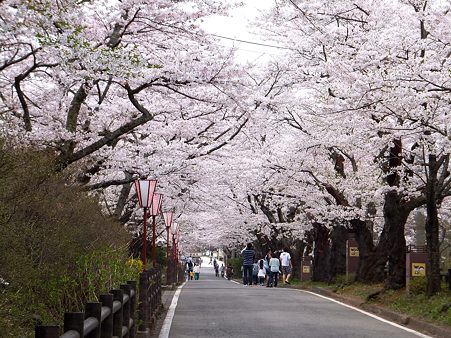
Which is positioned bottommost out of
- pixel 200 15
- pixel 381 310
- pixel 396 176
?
pixel 381 310

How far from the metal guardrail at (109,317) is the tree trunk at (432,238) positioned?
7.29m

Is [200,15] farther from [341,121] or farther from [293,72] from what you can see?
[293,72]

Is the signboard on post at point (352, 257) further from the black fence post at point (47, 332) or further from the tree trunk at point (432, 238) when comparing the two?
the black fence post at point (47, 332)

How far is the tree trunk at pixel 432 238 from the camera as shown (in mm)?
17031

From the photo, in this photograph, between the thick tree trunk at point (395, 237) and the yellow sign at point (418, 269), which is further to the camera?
the thick tree trunk at point (395, 237)

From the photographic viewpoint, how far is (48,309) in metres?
8.66

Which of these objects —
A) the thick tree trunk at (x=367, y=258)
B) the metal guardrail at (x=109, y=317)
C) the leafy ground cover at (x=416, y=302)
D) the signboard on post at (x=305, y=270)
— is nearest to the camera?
the metal guardrail at (x=109, y=317)

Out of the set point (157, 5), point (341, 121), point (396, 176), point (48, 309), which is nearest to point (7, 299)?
point (48, 309)

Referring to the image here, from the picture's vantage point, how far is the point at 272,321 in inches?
567

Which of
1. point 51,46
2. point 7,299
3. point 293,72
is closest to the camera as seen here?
point 7,299

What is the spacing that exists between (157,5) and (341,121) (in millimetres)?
6445

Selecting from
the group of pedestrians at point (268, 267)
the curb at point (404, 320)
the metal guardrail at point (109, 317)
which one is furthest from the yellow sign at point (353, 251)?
the metal guardrail at point (109, 317)

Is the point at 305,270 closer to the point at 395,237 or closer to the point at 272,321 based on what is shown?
the point at 395,237

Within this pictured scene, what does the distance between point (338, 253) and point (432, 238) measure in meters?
14.5
